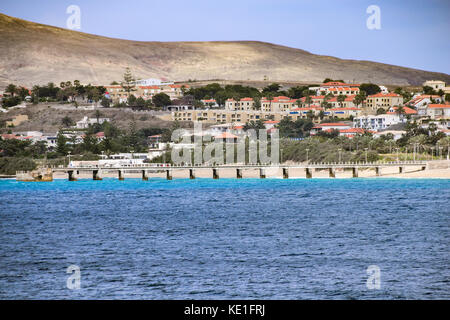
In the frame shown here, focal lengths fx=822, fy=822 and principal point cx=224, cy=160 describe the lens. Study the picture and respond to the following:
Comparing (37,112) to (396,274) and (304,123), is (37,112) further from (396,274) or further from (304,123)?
(396,274)

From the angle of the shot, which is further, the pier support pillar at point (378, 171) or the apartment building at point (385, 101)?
the apartment building at point (385, 101)

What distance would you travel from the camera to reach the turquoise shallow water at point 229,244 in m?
30.9

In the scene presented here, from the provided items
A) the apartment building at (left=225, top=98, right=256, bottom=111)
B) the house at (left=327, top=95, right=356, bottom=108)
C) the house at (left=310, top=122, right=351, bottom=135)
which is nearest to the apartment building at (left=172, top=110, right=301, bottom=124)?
the apartment building at (left=225, top=98, right=256, bottom=111)

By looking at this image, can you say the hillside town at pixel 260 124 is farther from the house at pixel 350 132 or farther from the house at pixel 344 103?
the house at pixel 350 132

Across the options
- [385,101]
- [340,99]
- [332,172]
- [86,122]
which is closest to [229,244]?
[332,172]

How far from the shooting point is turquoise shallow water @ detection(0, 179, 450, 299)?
3094 centimetres

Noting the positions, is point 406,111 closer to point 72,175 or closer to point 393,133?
point 393,133

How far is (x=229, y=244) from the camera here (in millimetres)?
42812

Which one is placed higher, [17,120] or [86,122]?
[17,120]

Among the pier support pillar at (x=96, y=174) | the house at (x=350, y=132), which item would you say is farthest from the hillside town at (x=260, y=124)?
the pier support pillar at (x=96, y=174)

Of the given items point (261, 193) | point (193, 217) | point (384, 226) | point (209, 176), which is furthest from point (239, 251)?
point (209, 176)

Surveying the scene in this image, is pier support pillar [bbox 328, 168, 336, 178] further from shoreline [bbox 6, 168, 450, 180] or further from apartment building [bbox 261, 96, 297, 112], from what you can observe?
apartment building [bbox 261, 96, 297, 112]
